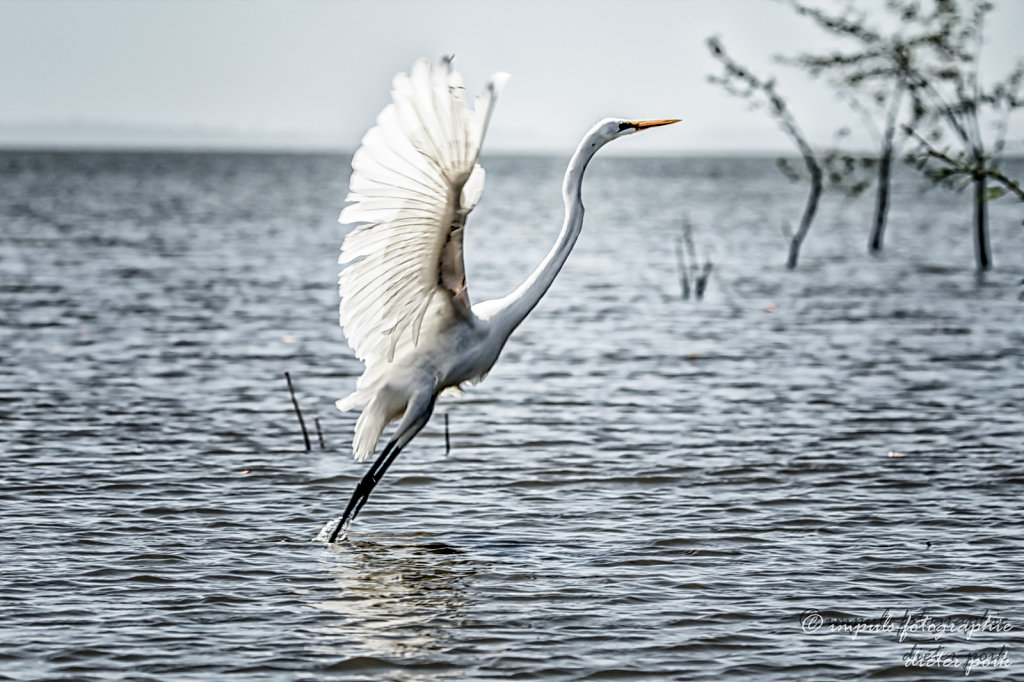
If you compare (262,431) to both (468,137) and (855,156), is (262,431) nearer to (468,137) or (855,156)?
(468,137)

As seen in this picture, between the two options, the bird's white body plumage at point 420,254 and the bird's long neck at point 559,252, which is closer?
the bird's white body plumage at point 420,254

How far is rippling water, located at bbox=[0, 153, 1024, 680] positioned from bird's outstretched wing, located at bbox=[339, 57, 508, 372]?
4.76 feet

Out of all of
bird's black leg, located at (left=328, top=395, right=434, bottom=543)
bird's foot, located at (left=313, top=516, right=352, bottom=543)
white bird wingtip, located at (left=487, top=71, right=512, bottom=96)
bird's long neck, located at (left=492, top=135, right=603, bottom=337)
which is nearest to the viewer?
white bird wingtip, located at (left=487, top=71, right=512, bottom=96)

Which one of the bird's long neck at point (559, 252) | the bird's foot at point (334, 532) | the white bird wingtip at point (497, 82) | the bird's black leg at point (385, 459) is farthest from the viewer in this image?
the bird's foot at point (334, 532)

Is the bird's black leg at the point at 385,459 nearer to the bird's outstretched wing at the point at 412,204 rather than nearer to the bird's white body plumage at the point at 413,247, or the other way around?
the bird's white body plumage at the point at 413,247

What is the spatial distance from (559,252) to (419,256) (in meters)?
0.99

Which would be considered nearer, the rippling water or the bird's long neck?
the rippling water

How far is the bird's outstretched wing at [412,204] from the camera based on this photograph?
265 inches

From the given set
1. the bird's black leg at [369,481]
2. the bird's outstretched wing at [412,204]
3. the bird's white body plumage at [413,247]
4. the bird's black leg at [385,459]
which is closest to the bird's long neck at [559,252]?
the bird's white body plumage at [413,247]

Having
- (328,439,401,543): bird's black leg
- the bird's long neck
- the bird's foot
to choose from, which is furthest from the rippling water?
the bird's long neck

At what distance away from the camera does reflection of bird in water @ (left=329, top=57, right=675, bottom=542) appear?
22.4 feet

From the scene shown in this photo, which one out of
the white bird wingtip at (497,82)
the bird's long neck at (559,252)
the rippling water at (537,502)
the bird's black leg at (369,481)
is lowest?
the rippling water at (537,502)

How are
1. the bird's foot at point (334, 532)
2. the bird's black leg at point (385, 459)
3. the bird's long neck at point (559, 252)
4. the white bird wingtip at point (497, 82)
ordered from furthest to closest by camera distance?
the bird's foot at point (334, 532) < the bird's black leg at point (385, 459) < the bird's long neck at point (559, 252) < the white bird wingtip at point (497, 82)

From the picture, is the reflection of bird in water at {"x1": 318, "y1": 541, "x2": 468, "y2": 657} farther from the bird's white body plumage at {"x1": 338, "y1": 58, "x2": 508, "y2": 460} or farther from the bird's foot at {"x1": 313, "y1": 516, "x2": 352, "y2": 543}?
the bird's white body plumage at {"x1": 338, "y1": 58, "x2": 508, "y2": 460}
